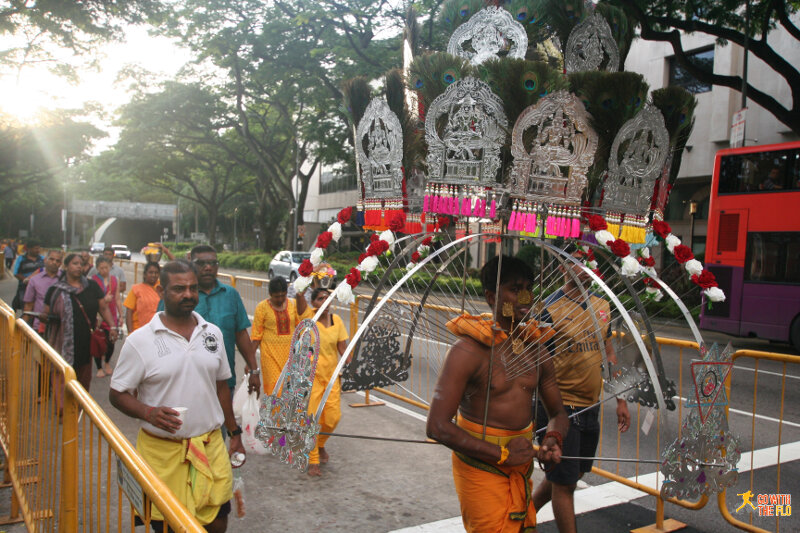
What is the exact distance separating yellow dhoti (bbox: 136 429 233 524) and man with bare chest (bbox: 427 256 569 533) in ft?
4.17

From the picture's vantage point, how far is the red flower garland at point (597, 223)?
3.11m

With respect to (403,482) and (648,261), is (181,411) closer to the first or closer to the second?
(403,482)

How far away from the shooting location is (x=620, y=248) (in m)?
3.07

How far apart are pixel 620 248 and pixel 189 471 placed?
2.50m

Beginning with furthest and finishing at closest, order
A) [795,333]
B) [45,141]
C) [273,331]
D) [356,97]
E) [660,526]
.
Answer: [45,141] → [795,333] → [273,331] → [660,526] → [356,97]

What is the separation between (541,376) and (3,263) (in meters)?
33.8

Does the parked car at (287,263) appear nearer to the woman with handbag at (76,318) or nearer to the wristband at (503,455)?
the woman with handbag at (76,318)

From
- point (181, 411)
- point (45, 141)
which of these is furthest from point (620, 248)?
point (45, 141)

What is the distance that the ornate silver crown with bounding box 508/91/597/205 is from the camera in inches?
117

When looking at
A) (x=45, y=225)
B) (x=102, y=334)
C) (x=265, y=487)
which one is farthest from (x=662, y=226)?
(x=45, y=225)

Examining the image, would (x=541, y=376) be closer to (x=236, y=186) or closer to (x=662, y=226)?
(x=662, y=226)

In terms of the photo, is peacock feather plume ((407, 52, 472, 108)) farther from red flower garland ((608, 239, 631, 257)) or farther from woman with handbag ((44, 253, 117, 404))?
woman with handbag ((44, 253, 117, 404))

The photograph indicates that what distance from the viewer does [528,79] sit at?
2947 millimetres

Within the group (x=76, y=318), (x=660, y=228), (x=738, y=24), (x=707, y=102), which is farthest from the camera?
(x=707, y=102)
